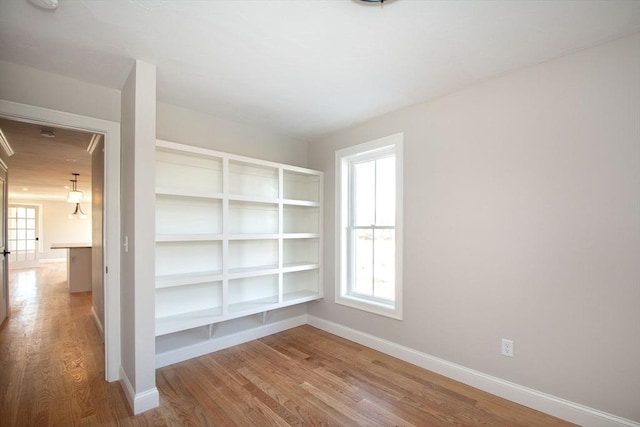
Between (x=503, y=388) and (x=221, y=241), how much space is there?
2770 millimetres

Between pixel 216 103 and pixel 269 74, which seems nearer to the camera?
pixel 269 74

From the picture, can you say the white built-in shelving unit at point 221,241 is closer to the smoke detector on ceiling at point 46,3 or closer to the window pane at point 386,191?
the window pane at point 386,191

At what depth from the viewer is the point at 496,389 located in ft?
7.45

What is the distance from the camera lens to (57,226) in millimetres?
10945

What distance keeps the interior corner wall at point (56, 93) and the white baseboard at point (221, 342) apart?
221 centimetres

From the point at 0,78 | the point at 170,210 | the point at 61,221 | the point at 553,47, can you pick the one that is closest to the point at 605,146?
the point at 553,47

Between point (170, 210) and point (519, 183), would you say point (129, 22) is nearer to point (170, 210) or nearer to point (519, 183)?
point (170, 210)

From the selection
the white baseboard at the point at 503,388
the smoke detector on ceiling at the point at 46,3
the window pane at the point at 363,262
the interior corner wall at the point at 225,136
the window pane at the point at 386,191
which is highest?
the smoke detector on ceiling at the point at 46,3

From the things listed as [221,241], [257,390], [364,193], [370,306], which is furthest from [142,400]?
[364,193]

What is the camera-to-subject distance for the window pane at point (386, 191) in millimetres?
3174

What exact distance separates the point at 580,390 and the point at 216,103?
11.9 feet

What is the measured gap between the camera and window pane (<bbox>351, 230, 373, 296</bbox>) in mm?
3416

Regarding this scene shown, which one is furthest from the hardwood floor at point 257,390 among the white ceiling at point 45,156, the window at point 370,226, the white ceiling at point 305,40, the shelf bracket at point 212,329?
the white ceiling at point 305,40

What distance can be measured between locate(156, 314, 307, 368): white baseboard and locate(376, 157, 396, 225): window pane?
1.77 m
